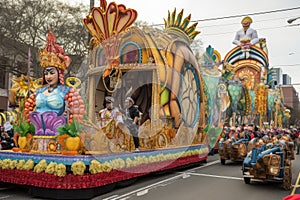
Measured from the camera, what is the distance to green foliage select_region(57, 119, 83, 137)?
7980 mm

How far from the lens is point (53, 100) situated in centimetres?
868

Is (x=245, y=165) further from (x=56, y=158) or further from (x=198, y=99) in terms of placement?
(x=56, y=158)

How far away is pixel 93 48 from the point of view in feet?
38.2

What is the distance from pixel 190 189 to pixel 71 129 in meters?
3.45

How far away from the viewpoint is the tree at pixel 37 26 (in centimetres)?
1977

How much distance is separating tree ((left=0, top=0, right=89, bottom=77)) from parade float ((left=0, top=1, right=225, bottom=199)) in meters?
7.35

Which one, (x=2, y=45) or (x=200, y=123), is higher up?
(x=2, y=45)

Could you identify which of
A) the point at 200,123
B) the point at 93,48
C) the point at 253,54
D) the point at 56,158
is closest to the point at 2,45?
the point at 93,48

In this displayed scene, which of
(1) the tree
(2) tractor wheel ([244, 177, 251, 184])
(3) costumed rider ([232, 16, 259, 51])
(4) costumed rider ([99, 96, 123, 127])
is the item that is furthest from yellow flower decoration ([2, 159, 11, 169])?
(3) costumed rider ([232, 16, 259, 51])

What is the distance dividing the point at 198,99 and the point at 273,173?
4.96m

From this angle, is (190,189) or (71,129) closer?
(71,129)

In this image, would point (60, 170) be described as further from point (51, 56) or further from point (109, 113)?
point (109, 113)

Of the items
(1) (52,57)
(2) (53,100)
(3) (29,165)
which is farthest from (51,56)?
(3) (29,165)

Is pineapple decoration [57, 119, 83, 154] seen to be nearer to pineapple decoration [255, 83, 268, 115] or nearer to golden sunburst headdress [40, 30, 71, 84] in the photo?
golden sunburst headdress [40, 30, 71, 84]
